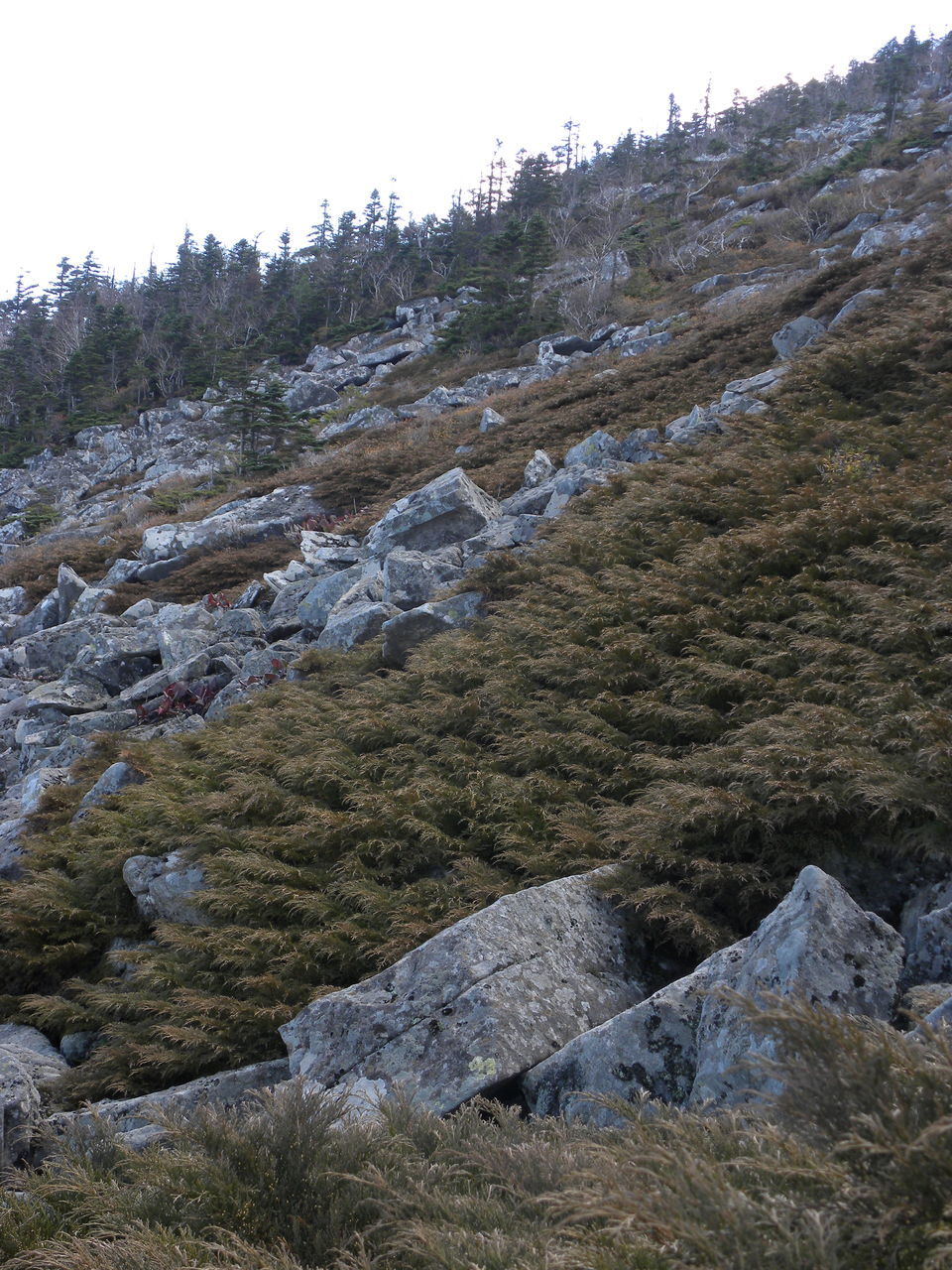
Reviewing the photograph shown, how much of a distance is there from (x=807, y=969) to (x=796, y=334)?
49.4ft

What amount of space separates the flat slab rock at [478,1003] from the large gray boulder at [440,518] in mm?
9806

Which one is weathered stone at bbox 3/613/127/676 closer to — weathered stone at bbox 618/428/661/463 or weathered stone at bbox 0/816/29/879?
weathered stone at bbox 0/816/29/879

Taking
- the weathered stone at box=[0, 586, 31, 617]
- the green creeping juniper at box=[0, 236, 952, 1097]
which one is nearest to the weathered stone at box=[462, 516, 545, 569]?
the green creeping juniper at box=[0, 236, 952, 1097]

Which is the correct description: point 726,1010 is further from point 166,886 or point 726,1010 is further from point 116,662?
point 116,662

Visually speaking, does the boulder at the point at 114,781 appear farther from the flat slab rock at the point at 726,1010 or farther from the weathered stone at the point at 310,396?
the weathered stone at the point at 310,396

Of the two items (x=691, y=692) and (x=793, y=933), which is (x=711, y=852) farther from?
(x=691, y=692)

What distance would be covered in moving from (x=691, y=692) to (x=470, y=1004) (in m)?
3.14

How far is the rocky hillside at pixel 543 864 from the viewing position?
2240 millimetres

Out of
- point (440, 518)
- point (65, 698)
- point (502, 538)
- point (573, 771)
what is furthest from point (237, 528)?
point (573, 771)

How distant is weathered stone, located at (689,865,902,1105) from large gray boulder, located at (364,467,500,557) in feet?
35.6

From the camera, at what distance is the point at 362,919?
534 cm

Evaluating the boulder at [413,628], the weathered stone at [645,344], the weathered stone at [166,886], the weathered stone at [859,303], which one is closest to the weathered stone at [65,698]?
the boulder at [413,628]

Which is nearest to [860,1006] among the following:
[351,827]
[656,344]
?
[351,827]

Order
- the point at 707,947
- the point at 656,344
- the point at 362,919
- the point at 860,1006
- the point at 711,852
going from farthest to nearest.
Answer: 1. the point at 656,344
2. the point at 362,919
3. the point at 711,852
4. the point at 707,947
5. the point at 860,1006
